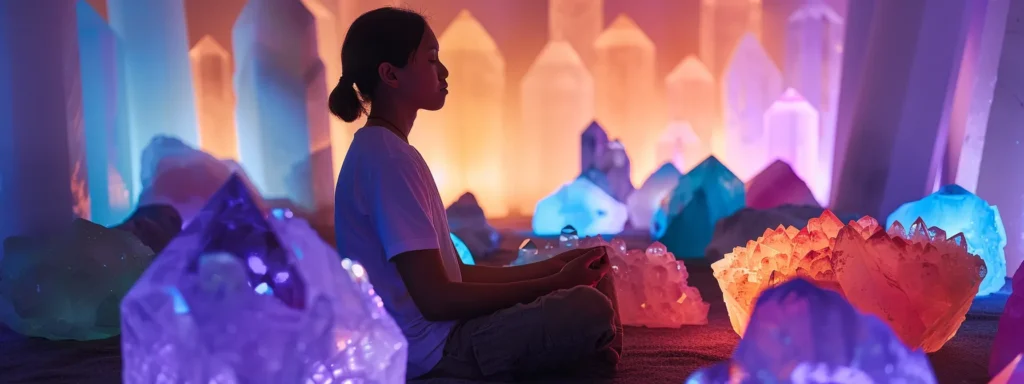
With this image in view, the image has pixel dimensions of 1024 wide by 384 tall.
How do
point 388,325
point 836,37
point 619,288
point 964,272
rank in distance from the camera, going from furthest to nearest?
point 836,37
point 619,288
point 964,272
point 388,325

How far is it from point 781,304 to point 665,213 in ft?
10.1

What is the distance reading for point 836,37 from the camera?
5.53 m

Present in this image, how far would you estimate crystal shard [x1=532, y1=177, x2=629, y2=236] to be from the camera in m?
4.64

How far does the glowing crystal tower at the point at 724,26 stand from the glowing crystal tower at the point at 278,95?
2.68 metres

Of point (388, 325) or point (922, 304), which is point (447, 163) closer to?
point (922, 304)

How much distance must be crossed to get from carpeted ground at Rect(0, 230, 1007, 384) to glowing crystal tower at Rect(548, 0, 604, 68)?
10.8 ft

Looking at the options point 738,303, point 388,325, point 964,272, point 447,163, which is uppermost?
point 388,325

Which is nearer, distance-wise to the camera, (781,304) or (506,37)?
(781,304)

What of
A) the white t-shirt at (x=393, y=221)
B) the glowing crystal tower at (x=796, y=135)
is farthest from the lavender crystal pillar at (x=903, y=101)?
the white t-shirt at (x=393, y=221)

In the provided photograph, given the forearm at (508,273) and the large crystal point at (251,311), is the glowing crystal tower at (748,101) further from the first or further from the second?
the large crystal point at (251,311)

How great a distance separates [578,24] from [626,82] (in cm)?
51

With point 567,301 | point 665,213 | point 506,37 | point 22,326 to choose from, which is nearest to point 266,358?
point 567,301

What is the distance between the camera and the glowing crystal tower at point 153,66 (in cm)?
449

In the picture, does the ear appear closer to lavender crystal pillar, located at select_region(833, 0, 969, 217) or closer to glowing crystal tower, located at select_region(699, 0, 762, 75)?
lavender crystal pillar, located at select_region(833, 0, 969, 217)
